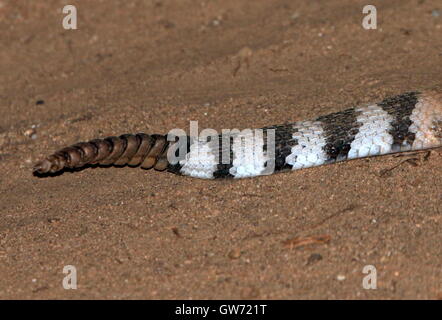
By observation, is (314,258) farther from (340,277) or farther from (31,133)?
(31,133)

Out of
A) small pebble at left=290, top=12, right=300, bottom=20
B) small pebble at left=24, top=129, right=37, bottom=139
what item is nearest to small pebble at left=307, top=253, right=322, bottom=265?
small pebble at left=24, top=129, right=37, bottom=139

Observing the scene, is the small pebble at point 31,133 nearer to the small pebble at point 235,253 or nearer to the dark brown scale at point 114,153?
the dark brown scale at point 114,153

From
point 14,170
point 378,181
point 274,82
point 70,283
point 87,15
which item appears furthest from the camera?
point 87,15

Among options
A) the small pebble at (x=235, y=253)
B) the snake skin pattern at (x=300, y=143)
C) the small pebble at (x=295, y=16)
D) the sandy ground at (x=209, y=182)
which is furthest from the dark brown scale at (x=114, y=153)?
the small pebble at (x=295, y=16)

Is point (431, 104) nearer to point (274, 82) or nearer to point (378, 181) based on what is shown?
point (378, 181)

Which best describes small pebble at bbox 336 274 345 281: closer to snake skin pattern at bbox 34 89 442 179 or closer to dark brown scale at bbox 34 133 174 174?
snake skin pattern at bbox 34 89 442 179

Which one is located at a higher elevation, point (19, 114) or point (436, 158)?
point (19, 114)
